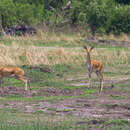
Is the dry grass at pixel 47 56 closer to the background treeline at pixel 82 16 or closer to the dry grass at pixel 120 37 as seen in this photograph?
the dry grass at pixel 120 37

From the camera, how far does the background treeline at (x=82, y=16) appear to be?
120ft

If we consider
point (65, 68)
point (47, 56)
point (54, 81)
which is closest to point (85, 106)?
point (54, 81)

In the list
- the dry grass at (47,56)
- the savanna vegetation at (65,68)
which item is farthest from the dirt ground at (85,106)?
the dry grass at (47,56)

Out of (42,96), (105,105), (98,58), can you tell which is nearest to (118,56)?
(98,58)

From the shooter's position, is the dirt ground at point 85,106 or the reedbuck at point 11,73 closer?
the dirt ground at point 85,106

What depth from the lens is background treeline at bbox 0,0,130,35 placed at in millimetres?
36500

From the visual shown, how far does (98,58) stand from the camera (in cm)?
2352

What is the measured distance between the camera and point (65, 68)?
813 inches

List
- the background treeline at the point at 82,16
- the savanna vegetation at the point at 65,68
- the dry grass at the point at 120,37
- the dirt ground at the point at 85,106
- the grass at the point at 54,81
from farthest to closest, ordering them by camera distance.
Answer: the dry grass at the point at 120,37
the background treeline at the point at 82,16
the dirt ground at the point at 85,106
the savanna vegetation at the point at 65,68
the grass at the point at 54,81

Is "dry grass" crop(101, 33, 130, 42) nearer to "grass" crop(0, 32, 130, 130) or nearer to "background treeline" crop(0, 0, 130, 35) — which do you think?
"background treeline" crop(0, 0, 130, 35)

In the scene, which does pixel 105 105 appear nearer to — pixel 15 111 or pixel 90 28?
pixel 15 111

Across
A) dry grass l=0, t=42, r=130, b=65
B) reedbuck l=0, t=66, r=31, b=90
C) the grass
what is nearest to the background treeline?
the grass

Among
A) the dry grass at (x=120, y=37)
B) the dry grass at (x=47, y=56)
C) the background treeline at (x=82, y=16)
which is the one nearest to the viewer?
the dry grass at (x=47, y=56)

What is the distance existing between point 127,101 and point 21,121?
4.00 m
